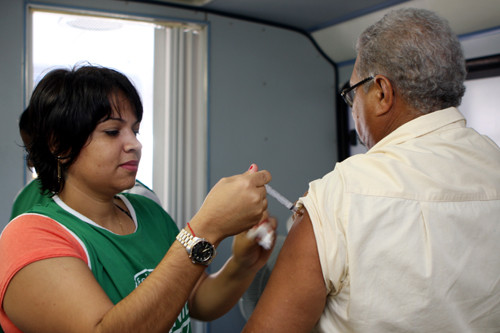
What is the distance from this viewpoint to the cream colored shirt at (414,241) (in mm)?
949

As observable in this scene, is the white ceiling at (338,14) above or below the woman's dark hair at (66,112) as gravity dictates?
above

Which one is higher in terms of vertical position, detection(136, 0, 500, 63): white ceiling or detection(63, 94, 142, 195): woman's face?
detection(136, 0, 500, 63): white ceiling

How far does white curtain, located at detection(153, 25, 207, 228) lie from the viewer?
255 cm

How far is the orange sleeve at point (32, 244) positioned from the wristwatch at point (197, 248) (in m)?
0.27

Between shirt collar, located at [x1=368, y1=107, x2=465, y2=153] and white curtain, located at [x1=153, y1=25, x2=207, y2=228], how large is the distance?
1.65 meters

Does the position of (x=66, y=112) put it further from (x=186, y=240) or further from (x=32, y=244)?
(x=186, y=240)

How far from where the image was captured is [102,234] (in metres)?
1.25

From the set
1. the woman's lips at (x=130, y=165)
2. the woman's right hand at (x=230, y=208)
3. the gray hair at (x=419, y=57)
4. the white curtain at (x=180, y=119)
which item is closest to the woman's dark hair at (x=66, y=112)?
the woman's lips at (x=130, y=165)

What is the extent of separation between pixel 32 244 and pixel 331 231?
0.70 m

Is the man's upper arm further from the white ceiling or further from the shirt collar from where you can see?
the white ceiling

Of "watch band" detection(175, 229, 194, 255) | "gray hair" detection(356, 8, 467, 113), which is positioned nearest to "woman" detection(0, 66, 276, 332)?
"watch band" detection(175, 229, 194, 255)

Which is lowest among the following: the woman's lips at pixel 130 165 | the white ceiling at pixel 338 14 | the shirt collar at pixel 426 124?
the woman's lips at pixel 130 165

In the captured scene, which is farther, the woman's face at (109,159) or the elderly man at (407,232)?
the woman's face at (109,159)

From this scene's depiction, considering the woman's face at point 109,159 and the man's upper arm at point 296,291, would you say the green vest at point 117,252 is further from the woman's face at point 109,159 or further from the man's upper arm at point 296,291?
the man's upper arm at point 296,291
